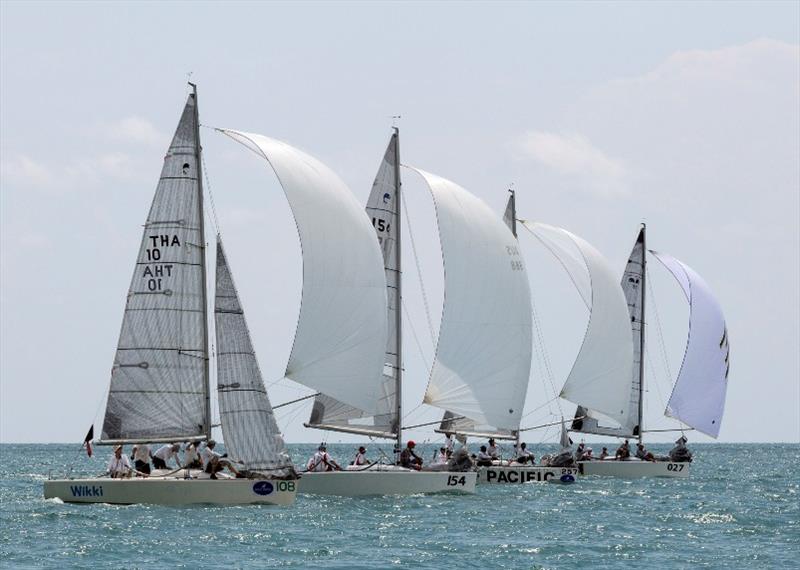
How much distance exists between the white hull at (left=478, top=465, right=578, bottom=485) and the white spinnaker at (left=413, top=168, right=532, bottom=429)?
3.00m

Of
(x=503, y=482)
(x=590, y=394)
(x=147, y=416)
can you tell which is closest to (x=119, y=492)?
(x=147, y=416)

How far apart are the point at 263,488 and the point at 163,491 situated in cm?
208

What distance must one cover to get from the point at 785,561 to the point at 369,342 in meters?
12.1

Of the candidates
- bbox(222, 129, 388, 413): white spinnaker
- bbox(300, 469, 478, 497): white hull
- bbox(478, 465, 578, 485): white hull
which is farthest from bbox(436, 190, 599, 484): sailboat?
bbox(222, 129, 388, 413): white spinnaker

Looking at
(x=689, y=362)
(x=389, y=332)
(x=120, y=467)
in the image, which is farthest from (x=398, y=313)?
(x=689, y=362)

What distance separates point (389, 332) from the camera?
40.9 metres

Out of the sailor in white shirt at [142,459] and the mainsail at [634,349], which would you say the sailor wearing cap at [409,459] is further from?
the mainsail at [634,349]

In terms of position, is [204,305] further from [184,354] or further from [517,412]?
[517,412]

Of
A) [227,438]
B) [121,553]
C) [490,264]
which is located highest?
[490,264]

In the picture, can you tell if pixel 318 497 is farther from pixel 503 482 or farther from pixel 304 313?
pixel 503 482

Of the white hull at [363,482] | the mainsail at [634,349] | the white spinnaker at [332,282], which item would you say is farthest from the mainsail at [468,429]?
the mainsail at [634,349]

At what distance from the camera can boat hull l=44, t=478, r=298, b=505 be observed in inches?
1272

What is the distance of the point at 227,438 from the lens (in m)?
33.2

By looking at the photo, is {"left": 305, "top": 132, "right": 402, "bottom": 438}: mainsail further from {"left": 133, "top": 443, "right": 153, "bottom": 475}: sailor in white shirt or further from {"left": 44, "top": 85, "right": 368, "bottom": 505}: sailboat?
{"left": 133, "top": 443, "right": 153, "bottom": 475}: sailor in white shirt
